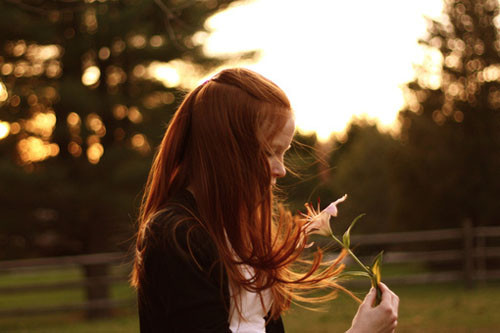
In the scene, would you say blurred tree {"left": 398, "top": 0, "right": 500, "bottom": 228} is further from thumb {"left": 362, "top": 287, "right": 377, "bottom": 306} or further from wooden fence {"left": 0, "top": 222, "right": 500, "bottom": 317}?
thumb {"left": 362, "top": 287, "right": 377, "bottom": 306}

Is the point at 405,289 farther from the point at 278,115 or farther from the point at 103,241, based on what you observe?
the point at 278,115

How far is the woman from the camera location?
4.42 feet

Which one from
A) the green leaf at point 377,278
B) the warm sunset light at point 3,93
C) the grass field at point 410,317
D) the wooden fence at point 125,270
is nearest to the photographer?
the green leaf at point 377,278

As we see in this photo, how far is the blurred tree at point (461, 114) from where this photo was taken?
16.1 meters

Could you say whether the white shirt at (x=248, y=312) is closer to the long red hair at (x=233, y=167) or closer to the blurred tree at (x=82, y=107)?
the long red hair at (x=233, y=167)

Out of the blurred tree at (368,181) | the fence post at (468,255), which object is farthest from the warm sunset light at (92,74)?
the blurred tree at (368,181)

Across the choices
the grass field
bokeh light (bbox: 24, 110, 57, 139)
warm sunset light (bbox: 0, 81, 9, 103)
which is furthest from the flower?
bokeh light (bbox: 24, 110, 57, 139)

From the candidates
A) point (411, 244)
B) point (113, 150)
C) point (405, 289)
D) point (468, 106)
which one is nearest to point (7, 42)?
point (113, 150)

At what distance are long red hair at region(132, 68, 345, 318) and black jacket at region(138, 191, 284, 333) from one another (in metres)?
0.04

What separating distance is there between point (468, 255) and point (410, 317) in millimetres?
4752

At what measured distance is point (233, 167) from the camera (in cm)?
147

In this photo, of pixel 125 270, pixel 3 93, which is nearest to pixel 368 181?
pixel 125 270

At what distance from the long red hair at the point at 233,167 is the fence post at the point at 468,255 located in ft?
40.4

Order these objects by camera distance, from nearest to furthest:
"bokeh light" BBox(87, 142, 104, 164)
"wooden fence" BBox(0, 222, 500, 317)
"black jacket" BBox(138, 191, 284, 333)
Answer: "black jacket" BBox(138, 191, 284, 333) < "wooden fence" BBox(0, 222, 500, 317) < "bokeh light" BBox(87, 142, 104, 164)
